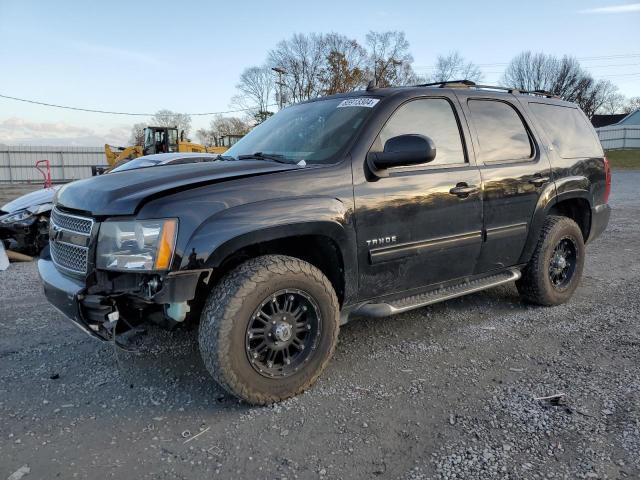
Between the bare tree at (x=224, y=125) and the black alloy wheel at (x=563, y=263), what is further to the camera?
the bare tree at (x=224, y=125)

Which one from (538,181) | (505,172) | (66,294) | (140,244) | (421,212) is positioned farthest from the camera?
(538,181)

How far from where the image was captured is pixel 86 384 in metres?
3.15

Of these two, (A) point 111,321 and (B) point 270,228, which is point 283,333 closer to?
(B) point 270,228

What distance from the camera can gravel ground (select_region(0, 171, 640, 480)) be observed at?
2.33m

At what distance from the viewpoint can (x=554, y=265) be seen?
181 inches

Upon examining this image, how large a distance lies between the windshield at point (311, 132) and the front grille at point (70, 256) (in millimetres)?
1336

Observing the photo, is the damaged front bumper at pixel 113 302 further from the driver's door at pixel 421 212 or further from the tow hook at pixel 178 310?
the driver's door at pixel 421 212

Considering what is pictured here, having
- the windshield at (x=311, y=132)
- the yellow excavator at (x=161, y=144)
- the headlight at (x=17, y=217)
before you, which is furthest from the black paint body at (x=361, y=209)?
the yellow excavator at (x=161, y=144)

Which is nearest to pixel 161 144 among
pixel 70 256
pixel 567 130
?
pixel 567 130

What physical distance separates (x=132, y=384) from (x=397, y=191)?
212 cm

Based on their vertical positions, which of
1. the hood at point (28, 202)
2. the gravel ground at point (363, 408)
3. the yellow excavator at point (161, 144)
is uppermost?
the yellow excavator at point (161, 144)

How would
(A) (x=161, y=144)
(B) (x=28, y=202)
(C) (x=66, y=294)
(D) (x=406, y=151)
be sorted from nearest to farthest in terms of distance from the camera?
(C) (x=66, y=294) < (D) (x=406, y=151) < (B) (x=28, y=202) < (A) (x=161, y=144)

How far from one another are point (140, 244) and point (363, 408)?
60.4 inches

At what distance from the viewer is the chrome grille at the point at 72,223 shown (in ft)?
8.93
